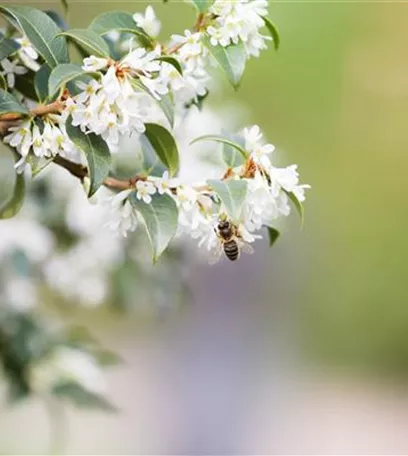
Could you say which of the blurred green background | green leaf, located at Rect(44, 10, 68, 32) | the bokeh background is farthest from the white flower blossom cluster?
the blurred green background

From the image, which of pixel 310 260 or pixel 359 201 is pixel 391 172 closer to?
pixel 359 201

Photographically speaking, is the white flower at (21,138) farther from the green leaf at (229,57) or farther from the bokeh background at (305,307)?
the bokeh background at (305,307)

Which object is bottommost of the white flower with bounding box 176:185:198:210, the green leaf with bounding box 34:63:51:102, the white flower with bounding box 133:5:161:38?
the white flower with bounding box 176:185:198:210

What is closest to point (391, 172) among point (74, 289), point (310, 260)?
point (310, 260)

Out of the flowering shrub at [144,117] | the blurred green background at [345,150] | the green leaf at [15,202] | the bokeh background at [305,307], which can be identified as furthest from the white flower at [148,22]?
the blurred green background at [345,150]

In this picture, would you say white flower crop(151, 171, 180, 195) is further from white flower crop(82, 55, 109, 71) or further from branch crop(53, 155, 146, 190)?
white flower crop(82, 55, 109, 71)
